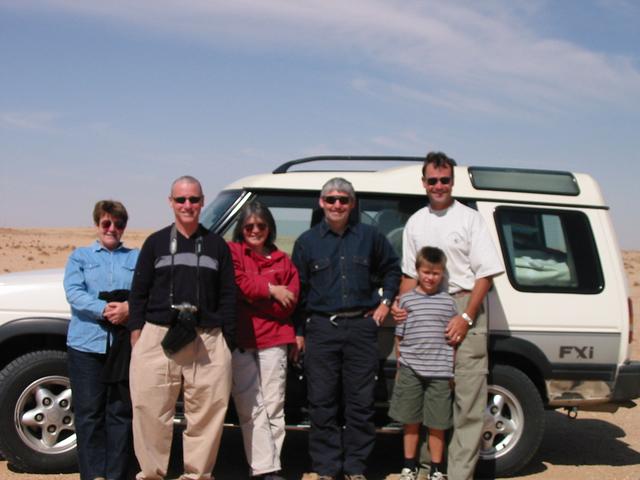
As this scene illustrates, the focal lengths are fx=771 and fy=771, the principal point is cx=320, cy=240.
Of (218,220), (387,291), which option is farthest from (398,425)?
(218,220)

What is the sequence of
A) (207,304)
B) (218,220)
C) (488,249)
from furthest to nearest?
(218,220)
(488,249)
(207,304)

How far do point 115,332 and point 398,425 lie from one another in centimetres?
206

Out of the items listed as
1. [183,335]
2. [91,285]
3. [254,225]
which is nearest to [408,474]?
[183,335]

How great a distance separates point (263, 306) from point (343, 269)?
1.87 feet

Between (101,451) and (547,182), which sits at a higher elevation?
(547,182)

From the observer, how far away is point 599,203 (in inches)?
223

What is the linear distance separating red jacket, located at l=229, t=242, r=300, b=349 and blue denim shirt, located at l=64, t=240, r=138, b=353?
71cm

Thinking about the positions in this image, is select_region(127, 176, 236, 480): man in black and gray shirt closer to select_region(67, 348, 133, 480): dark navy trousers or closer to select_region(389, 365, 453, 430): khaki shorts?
select_region(67, 348, 133, 480): dark navy trousers

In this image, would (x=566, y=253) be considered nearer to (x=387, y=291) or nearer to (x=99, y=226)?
(x=387, y=291)

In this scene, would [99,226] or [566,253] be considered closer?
[99,226]

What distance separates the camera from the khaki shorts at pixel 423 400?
5.06m

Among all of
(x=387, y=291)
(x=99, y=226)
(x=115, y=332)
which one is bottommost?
(x=115, y=332)

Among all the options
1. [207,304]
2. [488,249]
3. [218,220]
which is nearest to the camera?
[207,304]

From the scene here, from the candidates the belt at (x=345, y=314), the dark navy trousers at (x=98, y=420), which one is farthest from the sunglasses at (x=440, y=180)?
the dark navy trousers at (x=98, y=420)
